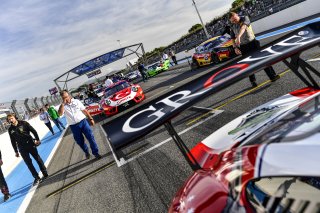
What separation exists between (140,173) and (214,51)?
11241 millimetres

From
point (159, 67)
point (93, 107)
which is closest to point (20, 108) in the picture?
point (93, 107)

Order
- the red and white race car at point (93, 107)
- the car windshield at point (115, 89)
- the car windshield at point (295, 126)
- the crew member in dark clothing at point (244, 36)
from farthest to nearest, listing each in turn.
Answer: the red and white race car at point (93, 107) < the car windshield at point (115, 89) < the crew member in dark clothing at point (244, 36) < the car windshield at point (295, 126)

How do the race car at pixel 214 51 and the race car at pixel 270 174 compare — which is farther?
the race car at pixel 214 51

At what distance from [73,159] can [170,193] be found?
5.33m

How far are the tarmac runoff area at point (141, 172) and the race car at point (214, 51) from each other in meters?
5.44

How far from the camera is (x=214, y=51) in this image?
15328 mm

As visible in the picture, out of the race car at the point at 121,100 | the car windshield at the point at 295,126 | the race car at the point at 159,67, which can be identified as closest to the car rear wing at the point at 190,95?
the car windshield at the point at 295,126

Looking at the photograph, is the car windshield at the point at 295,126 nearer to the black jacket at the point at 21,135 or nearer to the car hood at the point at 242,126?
the car hood at the point at 242,126

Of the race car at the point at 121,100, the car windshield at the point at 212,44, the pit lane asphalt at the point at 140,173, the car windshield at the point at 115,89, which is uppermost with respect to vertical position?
the car windshield at the point at 212,44

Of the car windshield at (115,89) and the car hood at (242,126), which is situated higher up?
the car windshield at (115,89)

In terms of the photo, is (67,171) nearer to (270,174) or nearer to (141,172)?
(141,172)

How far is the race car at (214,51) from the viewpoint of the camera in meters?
14.4

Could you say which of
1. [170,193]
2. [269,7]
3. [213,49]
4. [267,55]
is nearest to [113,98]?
[213,49]

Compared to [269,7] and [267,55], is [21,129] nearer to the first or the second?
[267,55]
